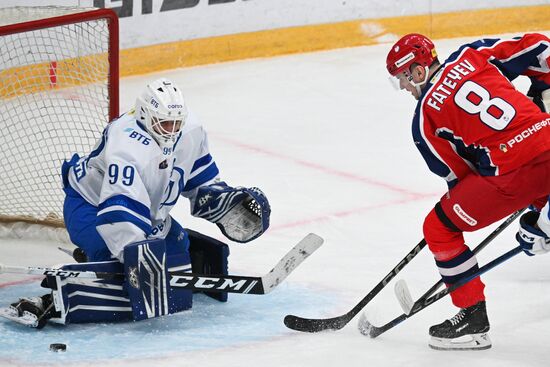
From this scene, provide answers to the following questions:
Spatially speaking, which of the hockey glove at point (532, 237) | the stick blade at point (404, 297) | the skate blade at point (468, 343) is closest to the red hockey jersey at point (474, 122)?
the hockey glove at point (532, 237)

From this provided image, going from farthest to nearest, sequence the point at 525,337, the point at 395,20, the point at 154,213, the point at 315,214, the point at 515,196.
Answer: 1. the point at 395,20
2. the point at 315,214
3. the point at 154,213
4. the point at 525,337
5. the point at 515,196

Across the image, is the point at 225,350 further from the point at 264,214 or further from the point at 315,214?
the point at 315,214

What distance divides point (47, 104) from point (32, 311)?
1.84 metres

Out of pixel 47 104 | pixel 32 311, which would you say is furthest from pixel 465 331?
pixel 47 104

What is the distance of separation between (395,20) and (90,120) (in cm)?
294

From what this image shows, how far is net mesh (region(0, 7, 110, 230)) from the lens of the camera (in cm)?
461

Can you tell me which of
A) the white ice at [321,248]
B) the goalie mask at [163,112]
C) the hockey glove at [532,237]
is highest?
the goalie mask at [163,112]

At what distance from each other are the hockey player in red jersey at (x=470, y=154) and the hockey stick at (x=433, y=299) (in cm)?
2

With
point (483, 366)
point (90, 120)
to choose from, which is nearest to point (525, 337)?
point (483, 366)

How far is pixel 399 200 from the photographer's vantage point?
16.0 ft

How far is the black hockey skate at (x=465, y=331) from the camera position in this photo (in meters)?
3.32

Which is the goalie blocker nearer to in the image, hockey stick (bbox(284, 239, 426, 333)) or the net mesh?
hockey stick (bbox(284, 239, 426, 333))

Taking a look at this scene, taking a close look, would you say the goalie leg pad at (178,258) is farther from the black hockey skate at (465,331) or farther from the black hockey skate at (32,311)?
the black hockey skate at (465,331)

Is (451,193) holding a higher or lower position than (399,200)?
higher
